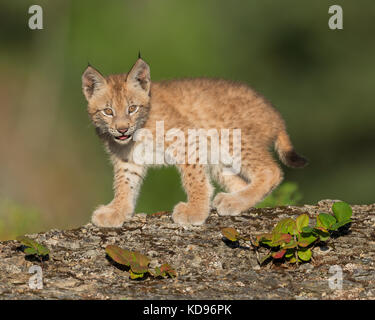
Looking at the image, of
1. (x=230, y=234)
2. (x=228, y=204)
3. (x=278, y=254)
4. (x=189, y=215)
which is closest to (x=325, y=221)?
(x=278, y=254)

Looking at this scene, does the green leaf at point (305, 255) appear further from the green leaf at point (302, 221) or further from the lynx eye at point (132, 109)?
the lynx eye at point (132, 109)

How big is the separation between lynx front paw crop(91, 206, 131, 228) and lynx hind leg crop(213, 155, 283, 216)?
703 millimetres

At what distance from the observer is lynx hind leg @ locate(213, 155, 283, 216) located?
15.1 ft

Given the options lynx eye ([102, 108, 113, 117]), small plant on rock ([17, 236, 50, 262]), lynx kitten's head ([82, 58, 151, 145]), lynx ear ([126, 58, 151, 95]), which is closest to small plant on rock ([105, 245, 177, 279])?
small plant on rock ([17, 236, 50, 262])

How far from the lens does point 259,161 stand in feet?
16.3

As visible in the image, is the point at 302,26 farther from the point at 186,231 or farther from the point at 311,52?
the point at 186,231

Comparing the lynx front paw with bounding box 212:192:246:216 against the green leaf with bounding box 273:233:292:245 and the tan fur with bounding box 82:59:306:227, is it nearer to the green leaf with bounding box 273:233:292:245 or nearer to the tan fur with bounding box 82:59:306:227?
the tan fur with bounding box 82:59:306:227

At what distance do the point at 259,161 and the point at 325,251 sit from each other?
5.39 feet

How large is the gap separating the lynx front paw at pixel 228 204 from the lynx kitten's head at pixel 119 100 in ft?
2.56

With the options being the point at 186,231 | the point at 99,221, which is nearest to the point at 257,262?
the point at 186,231

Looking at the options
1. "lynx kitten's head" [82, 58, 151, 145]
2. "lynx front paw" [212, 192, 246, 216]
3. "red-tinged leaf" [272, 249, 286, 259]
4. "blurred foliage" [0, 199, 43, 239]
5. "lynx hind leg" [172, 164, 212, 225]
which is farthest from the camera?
"blurred foliage" [0, 199, 43, 239]

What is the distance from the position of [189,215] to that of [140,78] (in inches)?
45.4

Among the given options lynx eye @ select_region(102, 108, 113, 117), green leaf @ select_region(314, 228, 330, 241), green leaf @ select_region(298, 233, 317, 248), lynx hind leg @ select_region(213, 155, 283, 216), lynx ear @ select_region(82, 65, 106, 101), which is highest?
lynx ear @ select_region(82, 65, 106, 101)

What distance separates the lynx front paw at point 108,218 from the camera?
162 inches
